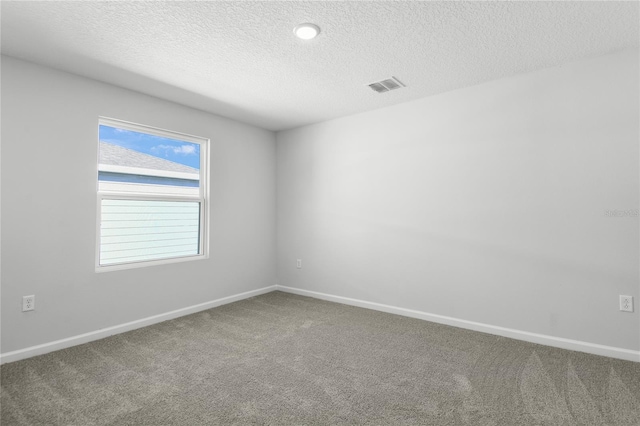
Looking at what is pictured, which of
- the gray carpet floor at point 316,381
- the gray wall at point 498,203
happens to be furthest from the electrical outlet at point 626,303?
the gray carpet floor at point 316,381

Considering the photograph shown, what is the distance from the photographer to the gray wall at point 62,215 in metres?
2.52

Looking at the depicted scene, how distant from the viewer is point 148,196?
134 inches

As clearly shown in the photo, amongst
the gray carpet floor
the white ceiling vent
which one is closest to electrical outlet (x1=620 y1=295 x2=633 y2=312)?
the gray carpet floor

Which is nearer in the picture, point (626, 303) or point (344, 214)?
point (626, 303)

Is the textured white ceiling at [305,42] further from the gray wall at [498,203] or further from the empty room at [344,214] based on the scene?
the gray wall at [498,203]

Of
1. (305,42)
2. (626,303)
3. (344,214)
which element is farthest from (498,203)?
(305,42)

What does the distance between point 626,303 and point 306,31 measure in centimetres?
321

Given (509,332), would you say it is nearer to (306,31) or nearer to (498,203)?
(498,203)

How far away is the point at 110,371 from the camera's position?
2.33 meters

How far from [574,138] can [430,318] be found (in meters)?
2.16

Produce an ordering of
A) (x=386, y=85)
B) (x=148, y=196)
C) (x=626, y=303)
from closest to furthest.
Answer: (x=626, y=303)
(x=386, y=85)
(x=148, y=196)

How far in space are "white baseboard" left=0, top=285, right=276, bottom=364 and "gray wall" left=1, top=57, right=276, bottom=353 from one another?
1.7 inches

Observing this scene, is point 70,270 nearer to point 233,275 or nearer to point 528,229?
point 233,275

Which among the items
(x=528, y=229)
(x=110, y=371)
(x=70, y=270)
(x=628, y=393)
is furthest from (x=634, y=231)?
(x=70, y=270)
